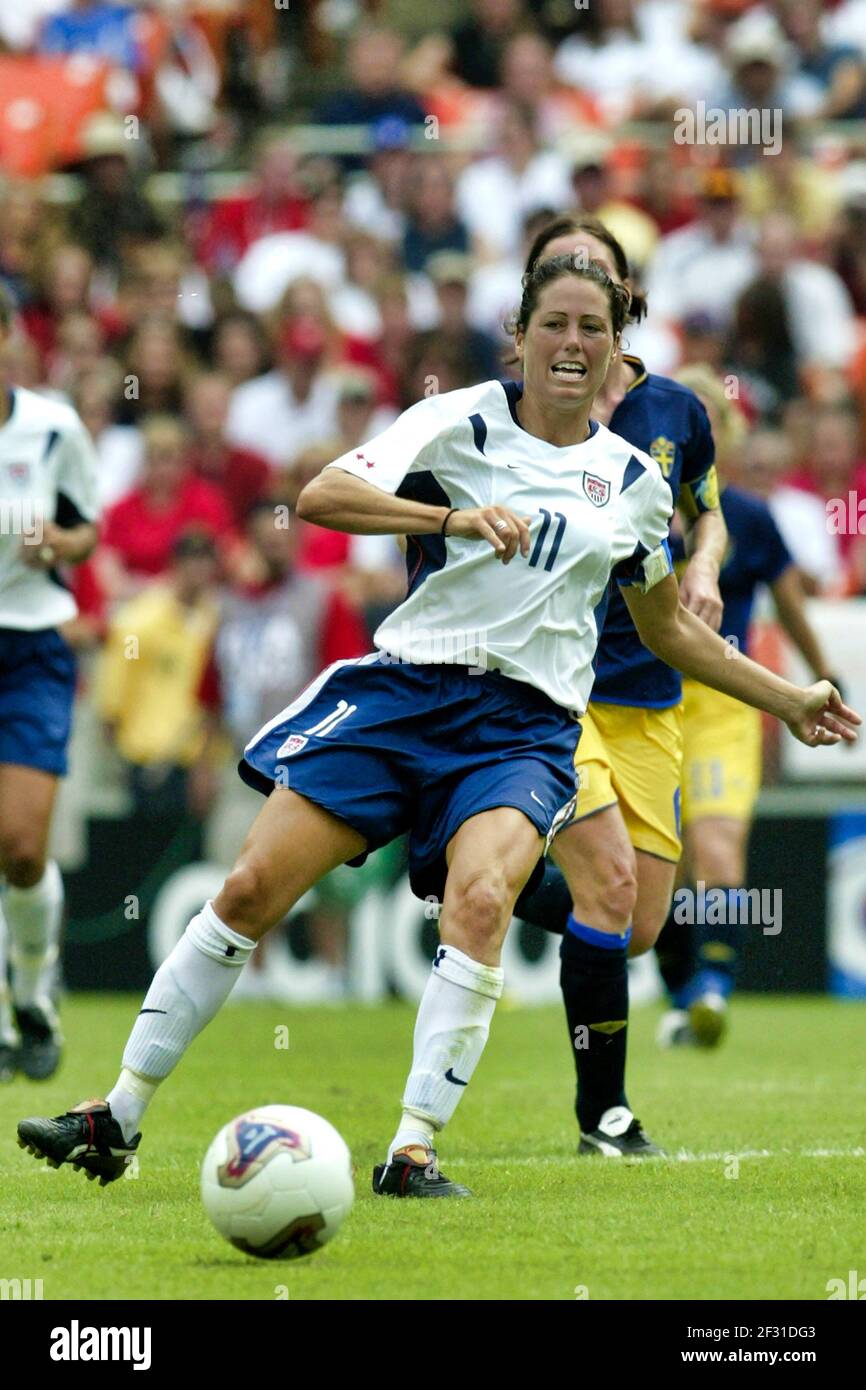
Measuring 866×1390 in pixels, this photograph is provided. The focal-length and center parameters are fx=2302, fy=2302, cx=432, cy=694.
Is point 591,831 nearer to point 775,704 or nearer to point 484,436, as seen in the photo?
point 775,704

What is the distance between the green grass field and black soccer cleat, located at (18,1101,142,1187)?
10cm

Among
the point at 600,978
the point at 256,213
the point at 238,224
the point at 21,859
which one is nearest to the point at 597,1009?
the point at 600,978

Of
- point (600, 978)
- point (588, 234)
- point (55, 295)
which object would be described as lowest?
point (600, 978)

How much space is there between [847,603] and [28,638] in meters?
6.15

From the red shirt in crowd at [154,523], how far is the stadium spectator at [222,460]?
0.42m

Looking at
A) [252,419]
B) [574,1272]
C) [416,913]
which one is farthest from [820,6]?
[574,1272]

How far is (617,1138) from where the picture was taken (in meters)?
6.98

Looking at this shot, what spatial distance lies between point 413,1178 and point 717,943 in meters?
4.57

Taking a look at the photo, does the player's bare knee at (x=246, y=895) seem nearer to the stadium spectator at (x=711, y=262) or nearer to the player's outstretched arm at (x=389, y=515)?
the player's outstretched arm at (x=389, y=515)

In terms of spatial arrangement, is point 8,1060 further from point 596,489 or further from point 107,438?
point 107,438

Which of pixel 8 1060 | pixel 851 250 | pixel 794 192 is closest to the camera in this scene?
pixel 8 1060

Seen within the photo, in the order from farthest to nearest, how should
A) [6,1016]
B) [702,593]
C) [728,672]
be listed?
[6,1016] < [702,593] < [728,672]

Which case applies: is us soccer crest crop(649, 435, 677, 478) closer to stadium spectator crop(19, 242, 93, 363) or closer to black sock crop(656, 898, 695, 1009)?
black sock crop(656, 898, 695, 1009)

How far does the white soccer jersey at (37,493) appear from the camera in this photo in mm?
8695
